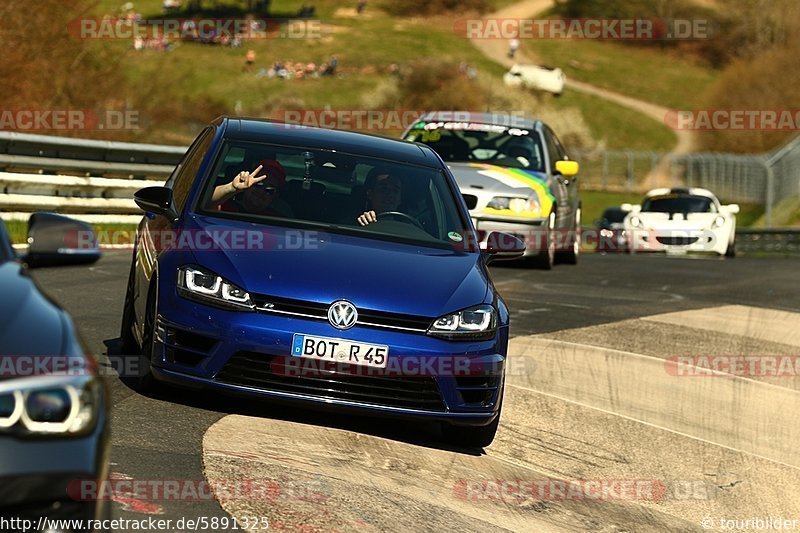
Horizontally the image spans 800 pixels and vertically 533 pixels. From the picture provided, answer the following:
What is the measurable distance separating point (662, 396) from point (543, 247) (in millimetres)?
6491

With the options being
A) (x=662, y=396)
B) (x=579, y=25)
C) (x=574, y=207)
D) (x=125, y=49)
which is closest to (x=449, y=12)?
(x=579, y=25)

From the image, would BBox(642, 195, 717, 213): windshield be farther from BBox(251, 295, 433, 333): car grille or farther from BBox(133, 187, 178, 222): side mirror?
BBox(251, 295, 433, 333): car grille

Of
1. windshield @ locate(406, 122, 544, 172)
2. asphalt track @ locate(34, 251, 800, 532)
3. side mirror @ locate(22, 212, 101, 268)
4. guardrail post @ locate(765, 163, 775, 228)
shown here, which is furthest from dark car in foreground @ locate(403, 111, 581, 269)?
guardrail post @ locate(765, 163, 775, 228)

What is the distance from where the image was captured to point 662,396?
9.74m

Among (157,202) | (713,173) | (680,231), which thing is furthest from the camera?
(713,173)

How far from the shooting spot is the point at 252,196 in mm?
7766

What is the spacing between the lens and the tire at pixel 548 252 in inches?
631

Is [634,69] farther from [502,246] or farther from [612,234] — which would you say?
[502,246]

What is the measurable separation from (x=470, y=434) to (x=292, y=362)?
3.73 feet

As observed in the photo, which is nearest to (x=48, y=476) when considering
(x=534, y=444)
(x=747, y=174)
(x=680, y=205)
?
(x=534, y=444)

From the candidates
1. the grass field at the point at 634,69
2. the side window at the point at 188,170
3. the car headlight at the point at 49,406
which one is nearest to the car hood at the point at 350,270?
the side window at the point at 188,170

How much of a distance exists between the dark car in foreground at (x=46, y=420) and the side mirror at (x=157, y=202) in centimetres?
363

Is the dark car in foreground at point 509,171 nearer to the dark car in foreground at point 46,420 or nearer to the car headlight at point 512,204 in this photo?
the car headlight at point 512,204

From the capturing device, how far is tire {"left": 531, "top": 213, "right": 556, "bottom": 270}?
16031 millimetres
